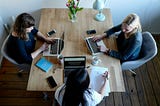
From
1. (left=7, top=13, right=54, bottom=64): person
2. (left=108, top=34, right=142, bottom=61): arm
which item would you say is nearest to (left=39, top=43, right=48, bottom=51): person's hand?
(left=7, top=13, right=54, bottom=64): person

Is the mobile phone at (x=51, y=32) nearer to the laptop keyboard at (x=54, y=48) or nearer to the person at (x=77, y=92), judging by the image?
the laptop keyboard at (x=54, y=48)

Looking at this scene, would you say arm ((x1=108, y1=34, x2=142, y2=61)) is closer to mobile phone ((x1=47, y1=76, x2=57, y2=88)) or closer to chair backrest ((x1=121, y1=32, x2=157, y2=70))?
chair backrest ((x1=121, y1=32, x2=157, y2=70))

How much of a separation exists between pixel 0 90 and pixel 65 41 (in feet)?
4.09

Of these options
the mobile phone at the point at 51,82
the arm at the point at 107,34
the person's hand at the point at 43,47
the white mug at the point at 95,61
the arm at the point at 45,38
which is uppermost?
the arm at the point at 107,34

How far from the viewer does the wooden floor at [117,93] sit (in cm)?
303

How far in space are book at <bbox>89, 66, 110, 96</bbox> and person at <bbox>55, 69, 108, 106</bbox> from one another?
0.35 ft

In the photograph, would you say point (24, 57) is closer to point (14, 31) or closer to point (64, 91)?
point (14, 31)

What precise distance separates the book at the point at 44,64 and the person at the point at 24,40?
112 millimetres

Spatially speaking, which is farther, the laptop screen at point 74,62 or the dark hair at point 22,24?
the dark hair at point 22,24

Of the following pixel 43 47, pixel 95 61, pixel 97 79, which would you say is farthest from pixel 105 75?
pixel 43 47

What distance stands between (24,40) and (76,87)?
106 cm

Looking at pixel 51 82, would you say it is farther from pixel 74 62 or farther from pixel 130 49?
pixel 130 49

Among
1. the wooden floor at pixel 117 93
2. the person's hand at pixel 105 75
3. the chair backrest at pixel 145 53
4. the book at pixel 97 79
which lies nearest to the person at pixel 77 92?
the book at pixel 97 79

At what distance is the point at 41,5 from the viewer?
10.5ft
